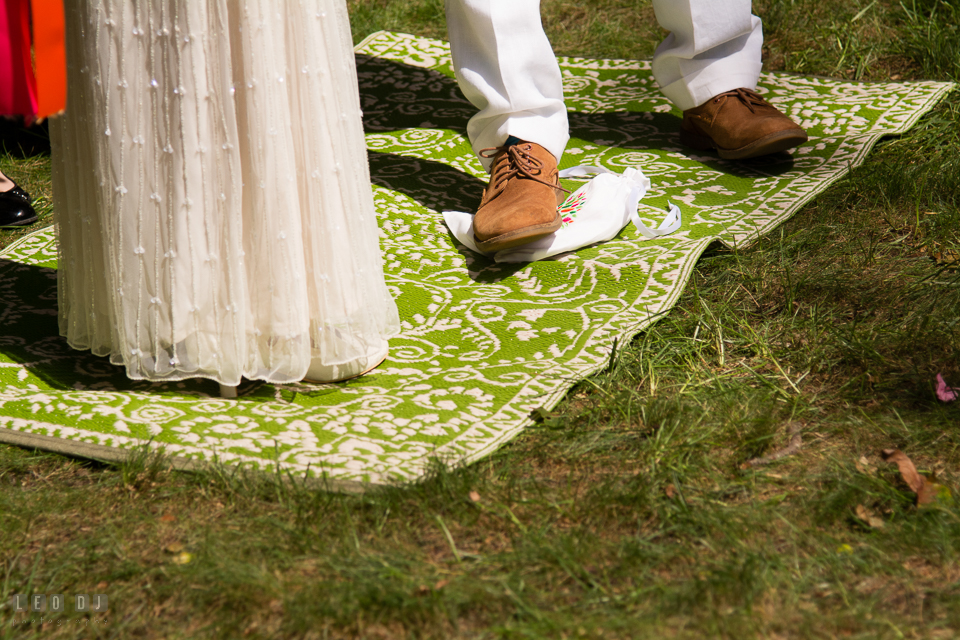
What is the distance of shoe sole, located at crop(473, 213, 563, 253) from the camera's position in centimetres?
208

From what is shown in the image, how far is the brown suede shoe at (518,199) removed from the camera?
209 cm

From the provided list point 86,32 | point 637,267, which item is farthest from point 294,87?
point 637,267

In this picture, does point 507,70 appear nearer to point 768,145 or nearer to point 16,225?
point 768,145

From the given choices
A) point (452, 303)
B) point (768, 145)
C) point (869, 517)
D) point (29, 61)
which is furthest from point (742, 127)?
point (29, 61)

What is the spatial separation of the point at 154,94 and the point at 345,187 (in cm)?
35

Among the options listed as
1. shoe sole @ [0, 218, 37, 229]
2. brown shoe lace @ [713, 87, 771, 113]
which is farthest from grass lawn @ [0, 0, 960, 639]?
Result: shoe sole @ [0, 218, 37, 229]

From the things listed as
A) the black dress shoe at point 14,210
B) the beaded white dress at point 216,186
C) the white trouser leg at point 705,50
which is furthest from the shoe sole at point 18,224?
the white trouser leg at point 705,50

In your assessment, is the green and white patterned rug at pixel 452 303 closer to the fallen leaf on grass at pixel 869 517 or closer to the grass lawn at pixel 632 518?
the grass lawn at pixel 632 518

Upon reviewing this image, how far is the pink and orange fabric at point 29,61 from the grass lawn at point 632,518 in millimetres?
591

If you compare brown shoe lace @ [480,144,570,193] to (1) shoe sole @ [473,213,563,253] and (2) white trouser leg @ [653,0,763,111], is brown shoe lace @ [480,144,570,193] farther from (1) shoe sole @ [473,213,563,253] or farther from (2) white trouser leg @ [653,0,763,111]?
(2) white trouser leg @ [653,0,763,111]

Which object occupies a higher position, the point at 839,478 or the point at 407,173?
the point at 407,173

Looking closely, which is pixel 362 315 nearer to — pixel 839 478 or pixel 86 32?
pixel 86 32

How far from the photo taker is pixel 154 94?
136 cm

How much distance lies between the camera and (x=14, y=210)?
2.52m
